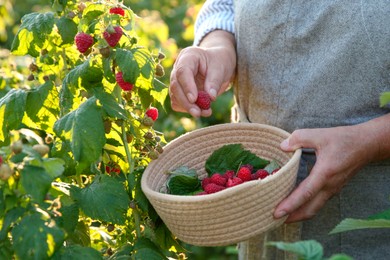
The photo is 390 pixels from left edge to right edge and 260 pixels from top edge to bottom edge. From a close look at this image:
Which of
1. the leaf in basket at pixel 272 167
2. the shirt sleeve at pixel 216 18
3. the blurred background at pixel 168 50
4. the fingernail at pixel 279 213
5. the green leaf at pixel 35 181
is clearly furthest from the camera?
the blurred background at pixel 168 50

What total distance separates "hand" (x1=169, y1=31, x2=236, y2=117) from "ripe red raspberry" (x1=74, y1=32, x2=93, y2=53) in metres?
0.27

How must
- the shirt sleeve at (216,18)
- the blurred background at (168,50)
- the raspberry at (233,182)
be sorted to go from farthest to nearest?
1. the blurred background at (168,50)
2. the shirt sleeve at (216,18)
3. the raspberry at (233,182)

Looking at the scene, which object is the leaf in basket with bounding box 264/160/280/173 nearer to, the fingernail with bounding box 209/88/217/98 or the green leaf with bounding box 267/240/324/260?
the fingernail with bounding box 209/88/217/98

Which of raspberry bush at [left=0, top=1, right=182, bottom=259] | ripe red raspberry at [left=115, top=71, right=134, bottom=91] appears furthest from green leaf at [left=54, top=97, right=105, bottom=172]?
ripe red raspberry at [left=115, top=71, right=134, bottom=91]

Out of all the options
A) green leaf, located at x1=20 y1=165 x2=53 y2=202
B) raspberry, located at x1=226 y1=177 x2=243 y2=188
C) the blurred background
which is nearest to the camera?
green leaf, located at x1=20 y1=165 x2=53 y2=202

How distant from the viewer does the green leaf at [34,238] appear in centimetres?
143

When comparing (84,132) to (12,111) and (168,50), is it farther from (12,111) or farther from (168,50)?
(168,50)

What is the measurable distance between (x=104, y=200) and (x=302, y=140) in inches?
18.6

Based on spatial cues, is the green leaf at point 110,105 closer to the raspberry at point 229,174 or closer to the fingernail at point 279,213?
the raspberry at point 229,174

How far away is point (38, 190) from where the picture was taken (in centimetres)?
140

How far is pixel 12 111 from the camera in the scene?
1869mm

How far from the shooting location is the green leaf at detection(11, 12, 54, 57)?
1853mm

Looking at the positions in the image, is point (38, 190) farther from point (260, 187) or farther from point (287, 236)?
point (287, 236)

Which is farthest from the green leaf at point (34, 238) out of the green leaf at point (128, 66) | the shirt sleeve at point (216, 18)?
the shirt sleeve at point (216, 18)
